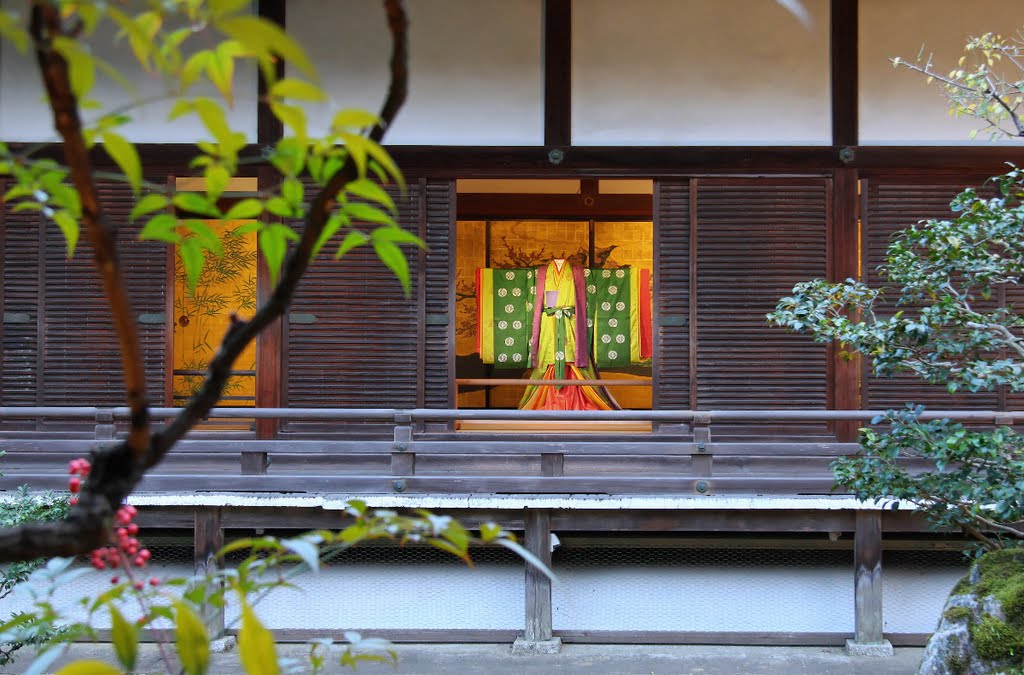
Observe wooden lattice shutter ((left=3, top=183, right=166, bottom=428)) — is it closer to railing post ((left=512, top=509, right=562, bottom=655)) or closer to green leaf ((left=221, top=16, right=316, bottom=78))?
railing post ((left=512, top=509, right=562, bottom=655))

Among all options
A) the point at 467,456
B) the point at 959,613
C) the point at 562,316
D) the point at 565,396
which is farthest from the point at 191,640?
the point at 565,396

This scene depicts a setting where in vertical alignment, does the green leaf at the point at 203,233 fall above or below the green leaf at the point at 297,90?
below

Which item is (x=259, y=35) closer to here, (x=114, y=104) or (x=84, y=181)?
(x=84, y=181)

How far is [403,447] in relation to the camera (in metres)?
6.89

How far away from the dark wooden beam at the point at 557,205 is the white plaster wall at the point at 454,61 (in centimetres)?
278

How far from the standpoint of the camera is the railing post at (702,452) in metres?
6.84

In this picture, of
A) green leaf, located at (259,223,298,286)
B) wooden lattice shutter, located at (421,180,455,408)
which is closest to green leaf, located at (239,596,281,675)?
green leaf, located at (259,223,298,286)

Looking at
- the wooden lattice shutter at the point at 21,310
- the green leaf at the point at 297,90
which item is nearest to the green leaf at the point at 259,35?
the green leaf at the point at 297,90

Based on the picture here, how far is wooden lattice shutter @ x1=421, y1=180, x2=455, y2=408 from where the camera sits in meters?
7.45

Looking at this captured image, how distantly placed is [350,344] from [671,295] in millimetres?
2532

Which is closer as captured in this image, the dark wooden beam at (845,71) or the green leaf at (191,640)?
the green leaf at (191,640)

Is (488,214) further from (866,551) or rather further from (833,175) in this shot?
(866,551)

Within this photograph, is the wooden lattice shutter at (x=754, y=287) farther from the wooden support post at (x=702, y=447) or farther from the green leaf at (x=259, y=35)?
the green leaf at (x=259, y=35)

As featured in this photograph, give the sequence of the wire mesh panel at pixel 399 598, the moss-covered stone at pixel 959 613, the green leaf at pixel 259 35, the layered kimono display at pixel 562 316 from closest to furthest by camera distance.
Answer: the green leaf at pixel 259 35
the moss-covered stone at pixel 959 613
the wire mesh panel at pixel 399 598
the layered kimono display at pixel 562 316
